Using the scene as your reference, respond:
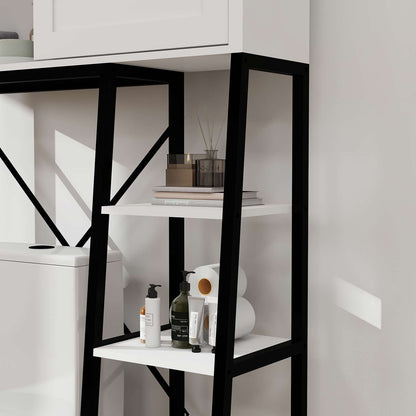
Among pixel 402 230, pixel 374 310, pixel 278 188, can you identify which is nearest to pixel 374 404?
pixel 374 310

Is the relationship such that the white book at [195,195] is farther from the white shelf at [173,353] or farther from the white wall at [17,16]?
the white wall at [17,16]

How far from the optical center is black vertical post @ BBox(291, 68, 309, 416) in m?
2.17

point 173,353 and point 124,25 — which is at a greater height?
point 124,25

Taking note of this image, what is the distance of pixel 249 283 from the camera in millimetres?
2410

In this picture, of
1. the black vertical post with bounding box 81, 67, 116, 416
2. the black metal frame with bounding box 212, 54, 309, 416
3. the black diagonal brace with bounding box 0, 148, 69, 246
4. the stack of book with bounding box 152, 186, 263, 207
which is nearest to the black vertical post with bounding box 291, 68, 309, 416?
the black metal frame with bounding box 212, 54, 309, 416

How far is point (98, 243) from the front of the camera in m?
2.20

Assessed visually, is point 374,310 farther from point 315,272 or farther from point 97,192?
point 97,192

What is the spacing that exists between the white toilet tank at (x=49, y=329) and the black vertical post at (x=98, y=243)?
13cm

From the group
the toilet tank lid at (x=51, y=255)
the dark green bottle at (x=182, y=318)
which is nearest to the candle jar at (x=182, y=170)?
the dark green bottle at (x=182, y=318)

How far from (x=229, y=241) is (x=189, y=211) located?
0.15 meters

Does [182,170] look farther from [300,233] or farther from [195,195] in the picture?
[300,233]

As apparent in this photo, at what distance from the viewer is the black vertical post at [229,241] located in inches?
75.7

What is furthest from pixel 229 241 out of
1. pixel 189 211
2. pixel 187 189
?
pixel 187 189

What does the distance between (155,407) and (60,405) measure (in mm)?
350
